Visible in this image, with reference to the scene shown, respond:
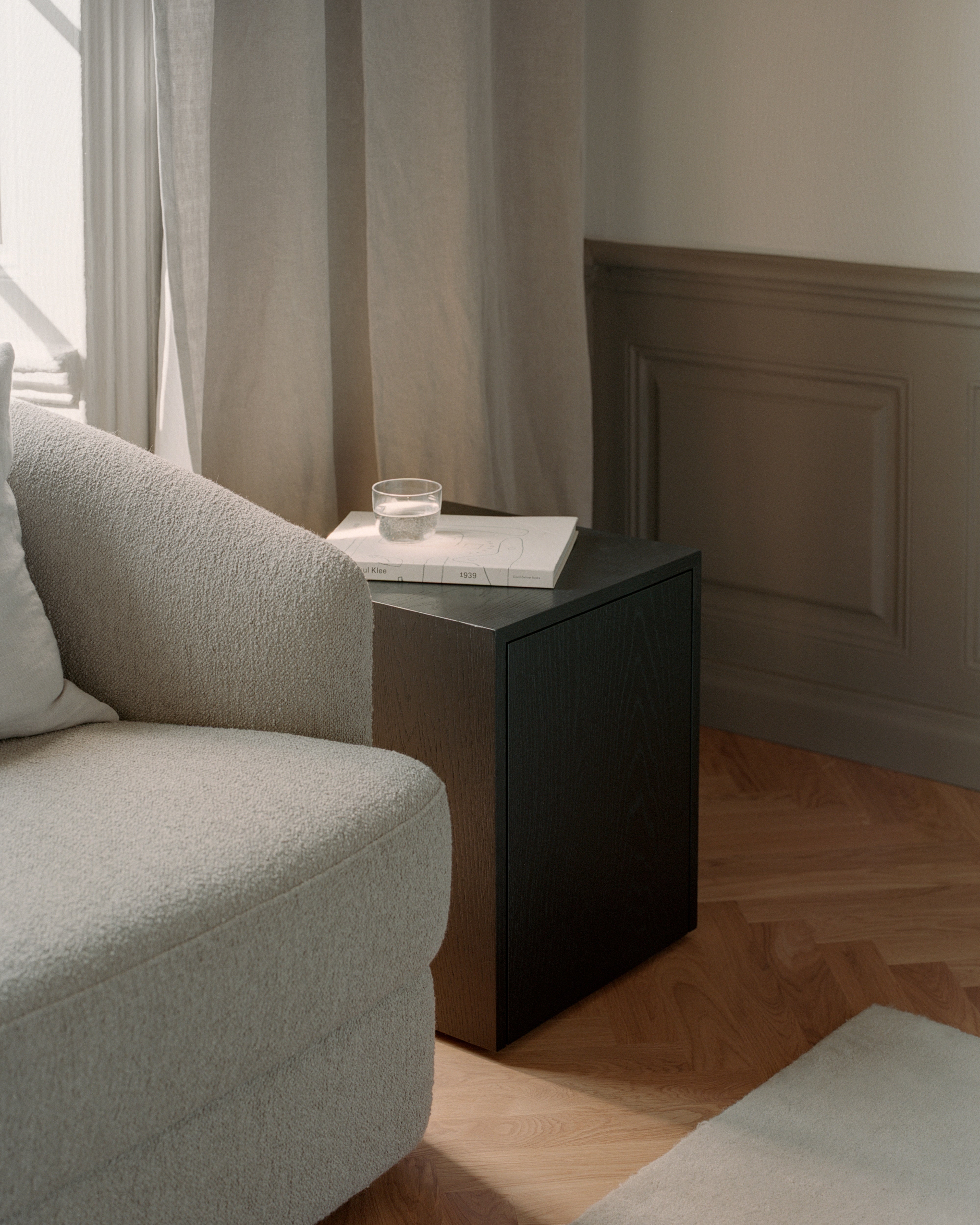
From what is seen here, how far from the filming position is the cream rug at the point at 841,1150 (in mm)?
1368

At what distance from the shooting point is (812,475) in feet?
7.86

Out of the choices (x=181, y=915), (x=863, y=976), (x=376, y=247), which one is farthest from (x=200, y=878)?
(x=376, y=247)

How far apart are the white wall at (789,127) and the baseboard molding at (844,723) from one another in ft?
2.35

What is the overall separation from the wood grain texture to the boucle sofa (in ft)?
0.62

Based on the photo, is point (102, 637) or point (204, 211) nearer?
point (102, 637)

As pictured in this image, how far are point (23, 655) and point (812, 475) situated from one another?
1447mm

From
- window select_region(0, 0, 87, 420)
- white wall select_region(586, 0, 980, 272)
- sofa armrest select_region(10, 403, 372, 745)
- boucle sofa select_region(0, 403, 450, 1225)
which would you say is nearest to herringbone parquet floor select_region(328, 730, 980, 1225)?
boucle sofa select_region(0, 403, 450, 1225)

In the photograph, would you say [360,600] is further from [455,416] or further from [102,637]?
[455,416]

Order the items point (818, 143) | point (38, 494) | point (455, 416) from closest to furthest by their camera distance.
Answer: point (38, 494) < point (455, 416) < point (818, 143)

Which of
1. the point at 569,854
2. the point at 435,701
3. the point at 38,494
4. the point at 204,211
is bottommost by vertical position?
the point at 569,854

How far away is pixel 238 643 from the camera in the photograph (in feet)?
4.46

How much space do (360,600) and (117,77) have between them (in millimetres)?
906

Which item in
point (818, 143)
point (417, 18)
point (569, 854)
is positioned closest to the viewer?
point (569, 854)

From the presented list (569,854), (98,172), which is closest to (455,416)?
(98,172)
